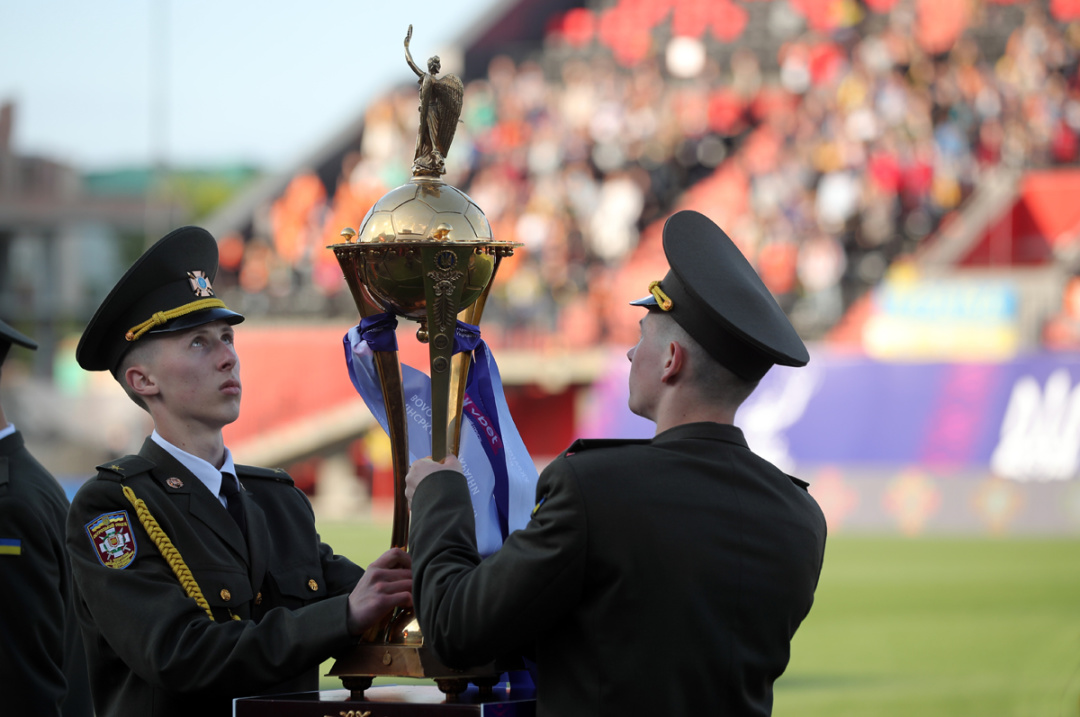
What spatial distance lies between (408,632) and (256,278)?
20285 millimetres

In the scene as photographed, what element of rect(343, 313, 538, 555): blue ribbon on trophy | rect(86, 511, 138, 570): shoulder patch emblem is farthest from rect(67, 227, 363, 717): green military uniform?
rect(343, 313, 538, 555): blue ribbon on trophy

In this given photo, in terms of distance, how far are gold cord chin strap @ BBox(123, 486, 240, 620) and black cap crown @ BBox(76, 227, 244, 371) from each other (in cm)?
36

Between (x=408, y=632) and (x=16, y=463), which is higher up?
(x=16, y=463)

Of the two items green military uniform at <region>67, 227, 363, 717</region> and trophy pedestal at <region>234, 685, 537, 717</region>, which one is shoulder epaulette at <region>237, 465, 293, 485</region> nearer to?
green military uniform at <region>67, 227, 363, 717</region>

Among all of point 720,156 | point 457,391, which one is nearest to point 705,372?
point 457,391

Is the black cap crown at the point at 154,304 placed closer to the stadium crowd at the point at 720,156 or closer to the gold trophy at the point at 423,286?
the gold trophy at the point at 423,286

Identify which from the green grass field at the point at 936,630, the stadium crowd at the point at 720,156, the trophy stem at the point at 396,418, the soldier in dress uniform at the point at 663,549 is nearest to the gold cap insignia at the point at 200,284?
the trophy stem at the point at 396,418

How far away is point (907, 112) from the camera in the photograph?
68.9 feet

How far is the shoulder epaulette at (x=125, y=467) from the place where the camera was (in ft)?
8.72

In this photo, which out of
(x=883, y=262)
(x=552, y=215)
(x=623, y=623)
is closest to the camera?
(x=623, y=623)

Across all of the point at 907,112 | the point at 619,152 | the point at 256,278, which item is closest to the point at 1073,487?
the point at 907,112

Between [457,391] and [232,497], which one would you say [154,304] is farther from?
[457,391]

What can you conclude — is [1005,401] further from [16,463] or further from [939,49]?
[16,463]

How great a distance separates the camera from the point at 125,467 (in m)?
2.69
